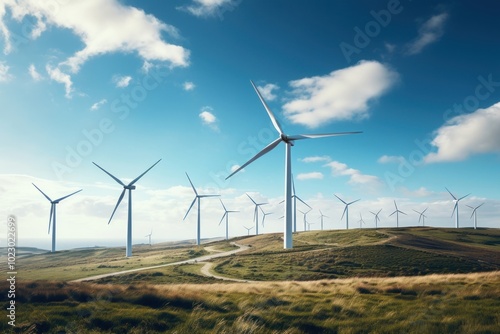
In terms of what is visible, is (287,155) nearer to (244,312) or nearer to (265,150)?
(265,150)

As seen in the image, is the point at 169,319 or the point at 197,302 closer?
the point at 169,319

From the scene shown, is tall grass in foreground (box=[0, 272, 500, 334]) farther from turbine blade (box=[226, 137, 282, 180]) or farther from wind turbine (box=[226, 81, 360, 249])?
wind turbine (box=[226, 81, 360, 249])

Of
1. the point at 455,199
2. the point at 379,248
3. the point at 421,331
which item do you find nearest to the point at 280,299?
the point at 421,331

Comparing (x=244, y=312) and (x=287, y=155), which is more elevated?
(x=287, y=155)

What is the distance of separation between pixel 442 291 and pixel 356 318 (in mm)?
10265

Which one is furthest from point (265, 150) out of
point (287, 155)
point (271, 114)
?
point (271, 114)

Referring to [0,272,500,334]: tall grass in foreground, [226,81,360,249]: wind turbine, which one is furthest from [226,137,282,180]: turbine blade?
[0,272,500,334]: tall grass in foreground

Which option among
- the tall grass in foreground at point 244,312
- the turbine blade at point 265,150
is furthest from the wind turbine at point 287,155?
the tall grass in foreground at point 244,312

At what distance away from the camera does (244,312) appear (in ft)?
55.0

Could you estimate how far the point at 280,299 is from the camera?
19.4 metres

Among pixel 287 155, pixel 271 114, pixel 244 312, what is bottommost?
pixel 244 312

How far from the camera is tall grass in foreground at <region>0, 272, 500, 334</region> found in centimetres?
1410

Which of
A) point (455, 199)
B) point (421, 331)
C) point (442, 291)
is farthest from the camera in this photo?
point (455, 199)

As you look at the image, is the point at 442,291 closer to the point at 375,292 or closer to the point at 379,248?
the point at 375,292
